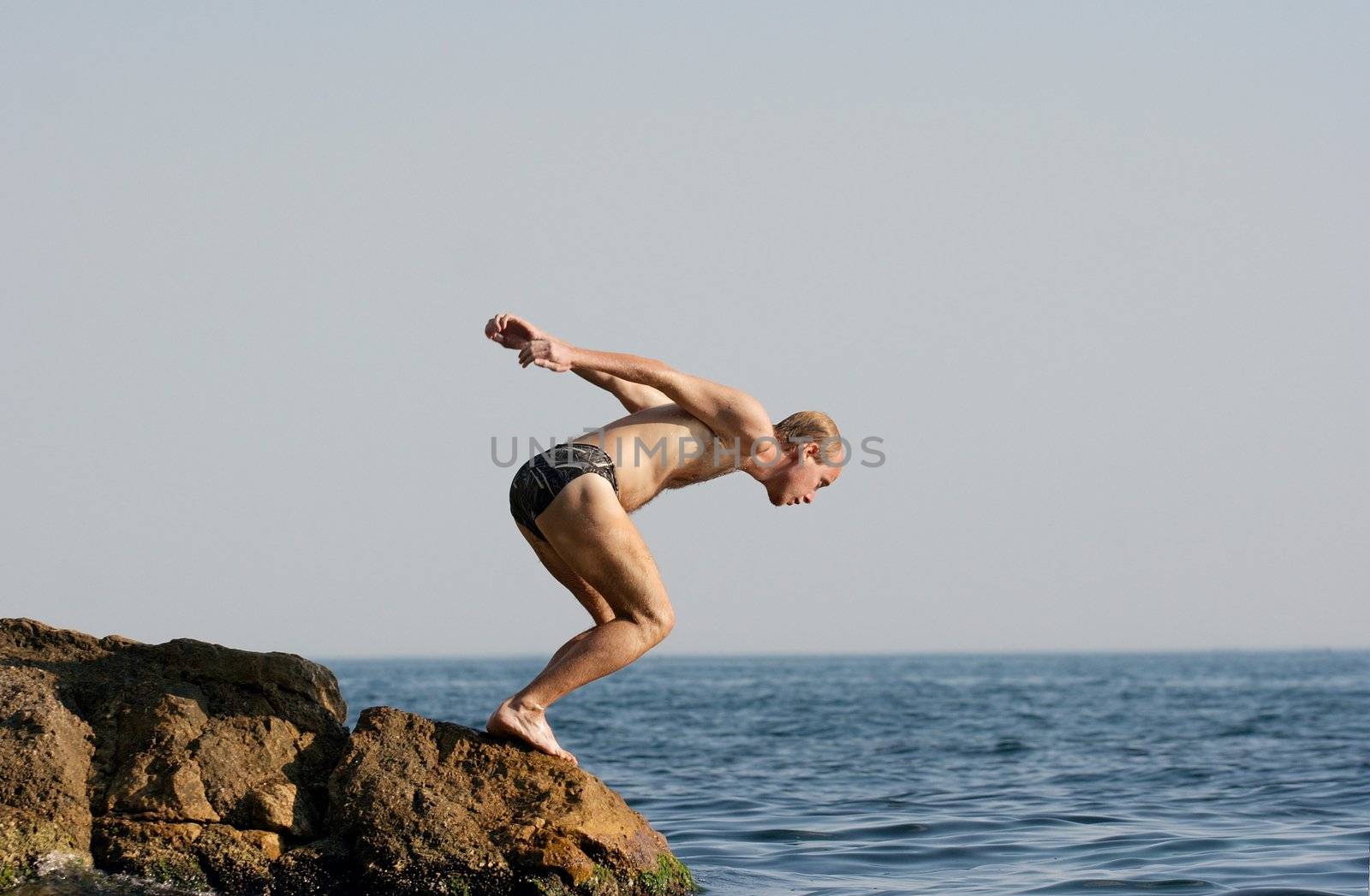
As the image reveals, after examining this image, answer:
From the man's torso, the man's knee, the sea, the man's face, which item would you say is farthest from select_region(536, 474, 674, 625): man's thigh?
the sea

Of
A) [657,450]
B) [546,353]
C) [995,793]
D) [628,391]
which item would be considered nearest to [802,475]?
[657,450]

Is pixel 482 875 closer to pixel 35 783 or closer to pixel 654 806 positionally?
pixel 35 783

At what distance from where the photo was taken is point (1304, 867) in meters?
8.43

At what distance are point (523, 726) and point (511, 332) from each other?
1.74 meters

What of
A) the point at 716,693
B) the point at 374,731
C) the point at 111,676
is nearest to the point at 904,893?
the point at 374,731

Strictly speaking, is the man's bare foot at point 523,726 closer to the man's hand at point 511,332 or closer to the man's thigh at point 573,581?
the man's thigh at point 573,581

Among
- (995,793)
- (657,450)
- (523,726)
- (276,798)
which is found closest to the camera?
(276,798)

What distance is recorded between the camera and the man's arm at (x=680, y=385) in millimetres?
6340

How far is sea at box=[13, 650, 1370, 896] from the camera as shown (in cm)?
823

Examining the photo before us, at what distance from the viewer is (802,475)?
6.74 metres

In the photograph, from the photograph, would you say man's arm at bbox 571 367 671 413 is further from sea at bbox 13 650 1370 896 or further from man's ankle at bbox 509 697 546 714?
sea at bbox 13 650 1370 896

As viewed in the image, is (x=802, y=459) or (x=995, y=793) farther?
(x=995, y=793)

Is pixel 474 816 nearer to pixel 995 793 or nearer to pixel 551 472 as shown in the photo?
pixel 551 472

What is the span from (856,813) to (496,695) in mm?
31706
